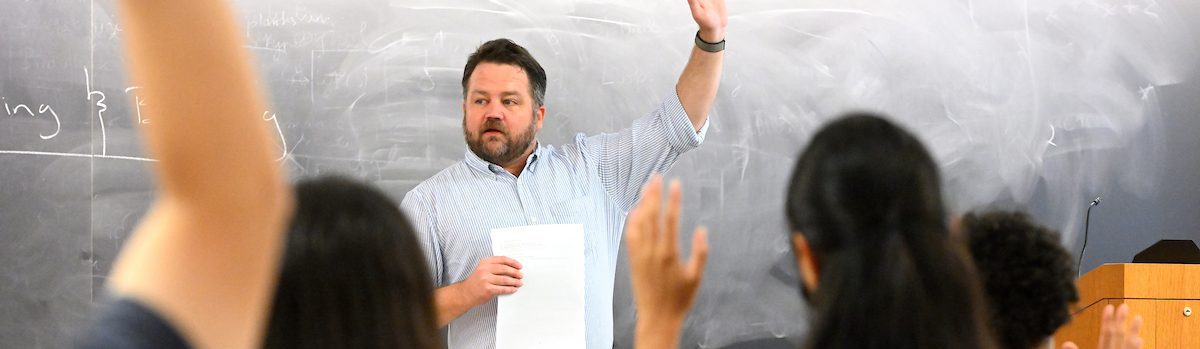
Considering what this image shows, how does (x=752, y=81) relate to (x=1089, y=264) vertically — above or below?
above

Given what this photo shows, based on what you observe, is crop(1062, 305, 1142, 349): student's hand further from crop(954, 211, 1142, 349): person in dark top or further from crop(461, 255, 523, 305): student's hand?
crop(461, 255, 523, 305): student's hand

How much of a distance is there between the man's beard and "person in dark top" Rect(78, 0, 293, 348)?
273 centimetres

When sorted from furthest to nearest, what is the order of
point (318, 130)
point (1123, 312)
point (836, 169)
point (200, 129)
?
point (318, 130) → point (1123, 312) → point (836, 169) → point (200, 129)

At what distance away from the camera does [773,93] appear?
4.03m

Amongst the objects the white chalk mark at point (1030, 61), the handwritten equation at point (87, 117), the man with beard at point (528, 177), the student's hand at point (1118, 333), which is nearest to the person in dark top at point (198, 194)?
the student's hand at point (1118, 333)

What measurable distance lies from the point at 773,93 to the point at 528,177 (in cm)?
120

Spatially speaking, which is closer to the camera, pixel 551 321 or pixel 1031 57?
pixel 551 321

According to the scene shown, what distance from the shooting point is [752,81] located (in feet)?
13.2

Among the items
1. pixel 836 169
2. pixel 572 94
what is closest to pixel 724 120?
pixel 572 94

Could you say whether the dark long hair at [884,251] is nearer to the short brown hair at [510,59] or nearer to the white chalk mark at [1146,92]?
the short brown hair at [510,59]

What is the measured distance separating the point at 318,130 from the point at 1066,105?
2589mm

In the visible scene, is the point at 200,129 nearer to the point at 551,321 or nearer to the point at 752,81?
the point at 551,321

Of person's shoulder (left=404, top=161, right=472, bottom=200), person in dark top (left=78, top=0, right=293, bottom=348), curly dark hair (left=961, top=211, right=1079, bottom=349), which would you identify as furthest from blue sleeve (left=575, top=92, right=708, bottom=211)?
person in dark top (left=78, top=0, right=293, bottom=348)

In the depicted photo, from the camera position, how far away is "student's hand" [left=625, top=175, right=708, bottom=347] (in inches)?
47.7
